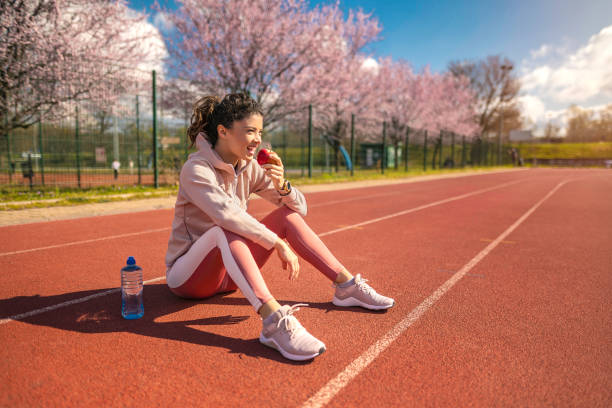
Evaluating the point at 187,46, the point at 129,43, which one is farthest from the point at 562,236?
the point at 187,46

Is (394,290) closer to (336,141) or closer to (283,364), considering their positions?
(283,364)

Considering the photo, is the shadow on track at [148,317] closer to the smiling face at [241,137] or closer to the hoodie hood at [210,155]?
the hoodie hood at [210,155]

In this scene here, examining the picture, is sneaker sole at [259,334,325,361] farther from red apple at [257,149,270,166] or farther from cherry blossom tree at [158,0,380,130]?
cherry blossom tree at [158,0,380,130]

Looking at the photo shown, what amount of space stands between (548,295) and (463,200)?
8.96 metres

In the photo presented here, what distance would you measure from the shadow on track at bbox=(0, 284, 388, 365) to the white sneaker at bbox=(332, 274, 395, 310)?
0.07 metres

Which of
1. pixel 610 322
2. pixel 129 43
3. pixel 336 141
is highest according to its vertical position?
pixel 129 43

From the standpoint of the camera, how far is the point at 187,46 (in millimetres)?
16609

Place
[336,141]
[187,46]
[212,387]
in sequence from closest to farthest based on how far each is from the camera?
[212,387], [187,46], [336,141]

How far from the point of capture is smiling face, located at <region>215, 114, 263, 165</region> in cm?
289

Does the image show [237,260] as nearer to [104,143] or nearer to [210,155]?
[210,155]

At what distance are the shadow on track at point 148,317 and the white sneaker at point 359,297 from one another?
72mm

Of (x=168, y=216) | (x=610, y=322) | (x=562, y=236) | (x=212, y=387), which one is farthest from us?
(x=168, y=216)

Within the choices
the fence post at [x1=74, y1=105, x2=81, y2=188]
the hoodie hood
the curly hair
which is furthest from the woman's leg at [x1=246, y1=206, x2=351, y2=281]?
the fence post at [x1=74, y1=105, x2=81, y2=188]

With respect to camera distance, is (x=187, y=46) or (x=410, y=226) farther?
(x=187, y=46)
